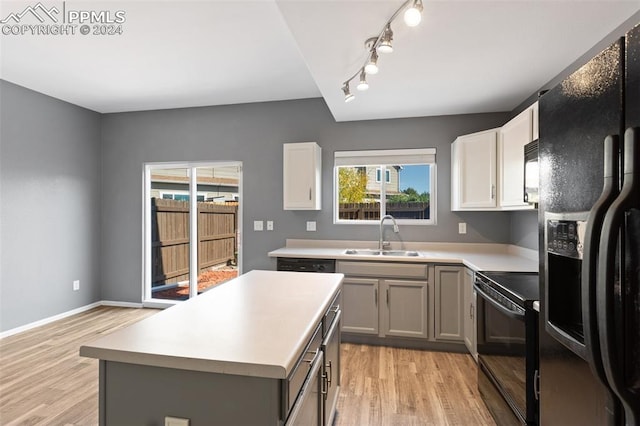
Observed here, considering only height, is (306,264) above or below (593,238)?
below

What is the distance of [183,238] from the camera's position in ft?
14.7

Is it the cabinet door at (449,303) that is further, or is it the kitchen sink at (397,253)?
the kitchen sink at (397,253)

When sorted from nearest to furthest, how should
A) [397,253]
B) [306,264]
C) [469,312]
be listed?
[469,312] → [306,264] → [397,253]

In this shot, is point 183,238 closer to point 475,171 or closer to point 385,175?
point 385,175

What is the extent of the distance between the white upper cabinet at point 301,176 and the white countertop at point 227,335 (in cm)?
204

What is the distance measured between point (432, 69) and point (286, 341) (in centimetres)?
230

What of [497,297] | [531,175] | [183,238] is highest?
[531,175]

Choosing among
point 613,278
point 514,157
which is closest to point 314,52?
point 514,157

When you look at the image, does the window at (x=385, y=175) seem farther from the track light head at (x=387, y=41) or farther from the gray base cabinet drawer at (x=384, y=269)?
the track light head at (x=387, y=41)

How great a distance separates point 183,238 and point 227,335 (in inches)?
148

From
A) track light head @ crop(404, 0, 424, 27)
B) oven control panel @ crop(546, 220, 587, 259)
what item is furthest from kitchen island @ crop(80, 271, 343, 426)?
track light head @ crop(404, 0, 424, 27)

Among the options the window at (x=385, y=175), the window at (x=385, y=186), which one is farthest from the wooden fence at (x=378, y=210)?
the window at (x=385, y=175)

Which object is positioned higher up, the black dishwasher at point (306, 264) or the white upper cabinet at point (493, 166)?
the white upper cabinet at point (493, 166)

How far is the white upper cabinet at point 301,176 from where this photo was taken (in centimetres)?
362
